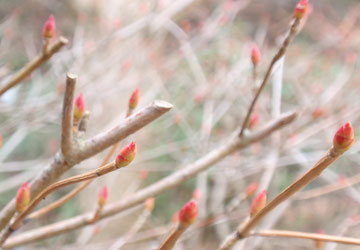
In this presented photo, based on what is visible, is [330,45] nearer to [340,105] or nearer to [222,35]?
[222,35]

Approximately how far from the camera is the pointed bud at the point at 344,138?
48 centimetres

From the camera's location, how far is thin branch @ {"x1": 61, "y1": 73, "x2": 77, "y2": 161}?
553mm

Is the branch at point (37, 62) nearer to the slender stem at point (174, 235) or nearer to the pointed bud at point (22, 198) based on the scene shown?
the pointed bud at point (22, 198)

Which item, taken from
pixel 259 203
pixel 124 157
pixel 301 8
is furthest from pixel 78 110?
pixel 301 8

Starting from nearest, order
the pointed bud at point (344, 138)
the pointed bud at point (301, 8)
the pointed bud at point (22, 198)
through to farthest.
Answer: the pointed bud at point (344, 138)
the pointed bud at point (22, 198)
the pointed bud at point (301, 8)

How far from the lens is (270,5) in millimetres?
5629

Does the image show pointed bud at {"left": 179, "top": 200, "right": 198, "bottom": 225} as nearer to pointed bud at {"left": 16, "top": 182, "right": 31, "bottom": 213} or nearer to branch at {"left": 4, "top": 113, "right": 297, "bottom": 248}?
pointed bud at {"left": 16, "top": 182, "right": 31, "bottom": 213}

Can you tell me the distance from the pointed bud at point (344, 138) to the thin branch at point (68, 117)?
1.14 feet

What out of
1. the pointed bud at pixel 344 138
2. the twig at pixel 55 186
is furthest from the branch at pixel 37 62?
the pointed bud at pixel 344 138

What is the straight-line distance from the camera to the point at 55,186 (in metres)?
0.56

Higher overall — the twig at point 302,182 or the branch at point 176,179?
the branch at point 176,179

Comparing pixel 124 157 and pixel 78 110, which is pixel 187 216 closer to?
pixel 124 157

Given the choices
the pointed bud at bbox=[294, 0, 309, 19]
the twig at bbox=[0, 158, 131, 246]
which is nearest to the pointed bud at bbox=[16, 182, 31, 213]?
the twig at bbox=[0, 158, 131, 246]

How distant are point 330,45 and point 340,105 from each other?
129 cm
